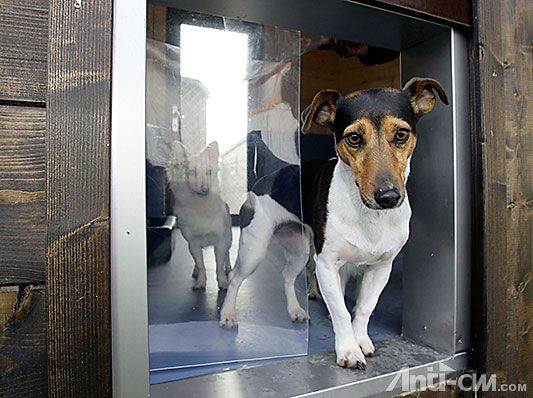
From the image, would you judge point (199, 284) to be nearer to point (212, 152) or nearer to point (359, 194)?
point (212, 152)

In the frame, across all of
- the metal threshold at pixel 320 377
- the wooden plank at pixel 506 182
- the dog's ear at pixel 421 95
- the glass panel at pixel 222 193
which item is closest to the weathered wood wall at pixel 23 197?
the metal threshold at pixel 320 377

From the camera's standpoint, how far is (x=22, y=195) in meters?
0.68

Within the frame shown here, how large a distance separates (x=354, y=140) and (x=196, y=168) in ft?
1.61

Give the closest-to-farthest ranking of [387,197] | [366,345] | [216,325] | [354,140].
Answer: [387,197]
[354,140]
[366,345]
[216,325]

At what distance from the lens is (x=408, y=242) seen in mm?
1344

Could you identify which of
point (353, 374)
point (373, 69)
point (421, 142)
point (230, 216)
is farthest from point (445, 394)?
point (373, 69)

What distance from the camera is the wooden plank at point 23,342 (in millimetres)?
682

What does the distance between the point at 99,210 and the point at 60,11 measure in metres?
0.30

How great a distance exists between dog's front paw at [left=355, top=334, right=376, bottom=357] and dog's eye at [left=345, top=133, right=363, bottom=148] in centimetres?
51

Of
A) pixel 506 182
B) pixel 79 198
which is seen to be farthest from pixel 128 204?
pixel 506 182

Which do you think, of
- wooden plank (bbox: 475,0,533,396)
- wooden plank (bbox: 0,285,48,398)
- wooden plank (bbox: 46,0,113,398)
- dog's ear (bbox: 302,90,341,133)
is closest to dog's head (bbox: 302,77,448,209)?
dog's ear (bbox: 302,90,341,133)

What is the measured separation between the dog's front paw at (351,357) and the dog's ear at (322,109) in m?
0.55

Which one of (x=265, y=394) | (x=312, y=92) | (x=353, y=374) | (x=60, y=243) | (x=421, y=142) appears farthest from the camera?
(x=312, y=92)

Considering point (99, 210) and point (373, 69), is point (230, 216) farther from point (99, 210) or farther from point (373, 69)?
point (373, 69)
